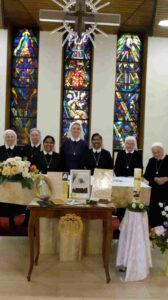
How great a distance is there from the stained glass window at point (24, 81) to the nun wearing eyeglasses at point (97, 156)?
329 cm

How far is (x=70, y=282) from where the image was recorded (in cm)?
379

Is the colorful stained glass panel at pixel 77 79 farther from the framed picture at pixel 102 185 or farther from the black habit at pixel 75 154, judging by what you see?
the framed picture at pixel 102 185

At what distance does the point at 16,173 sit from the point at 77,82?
5.30 meters

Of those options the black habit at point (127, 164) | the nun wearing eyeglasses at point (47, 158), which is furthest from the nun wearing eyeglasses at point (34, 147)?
the black habit at point (127, 164)

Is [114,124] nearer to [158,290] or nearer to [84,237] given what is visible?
[84,237]

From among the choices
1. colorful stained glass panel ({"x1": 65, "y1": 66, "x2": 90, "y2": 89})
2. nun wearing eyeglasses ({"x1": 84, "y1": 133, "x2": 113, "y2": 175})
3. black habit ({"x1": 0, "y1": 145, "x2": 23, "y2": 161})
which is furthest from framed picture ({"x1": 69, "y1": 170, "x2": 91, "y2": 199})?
colorful stained glass panel ({"x1": 65, "y1": 66, "x2": 90, "y2": 89})

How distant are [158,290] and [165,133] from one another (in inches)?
217

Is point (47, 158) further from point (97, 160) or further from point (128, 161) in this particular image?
point (128, 161)

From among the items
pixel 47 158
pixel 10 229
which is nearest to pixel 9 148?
pixel 47 158

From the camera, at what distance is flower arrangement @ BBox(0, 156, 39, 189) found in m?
4.24

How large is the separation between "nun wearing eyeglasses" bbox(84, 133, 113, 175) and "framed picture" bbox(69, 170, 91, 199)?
2023 mm

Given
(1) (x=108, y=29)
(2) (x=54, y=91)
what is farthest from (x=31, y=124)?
(1) (x=108, y=29)

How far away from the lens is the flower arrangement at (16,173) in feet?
13.9

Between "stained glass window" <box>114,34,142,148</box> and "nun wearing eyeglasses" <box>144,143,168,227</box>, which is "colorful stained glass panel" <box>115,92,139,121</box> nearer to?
"stained glass window" <box>114,34,142,148</box>
